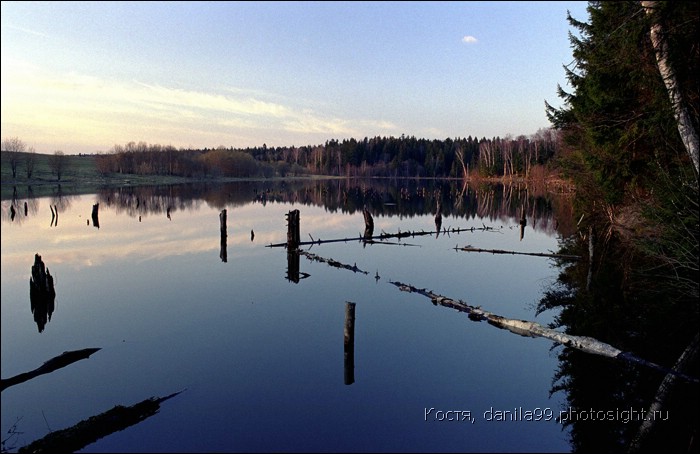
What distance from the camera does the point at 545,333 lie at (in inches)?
523

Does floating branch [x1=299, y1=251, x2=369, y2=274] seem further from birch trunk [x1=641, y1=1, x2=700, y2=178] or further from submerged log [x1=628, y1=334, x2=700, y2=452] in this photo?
birch trunk [x1=641, y1=1, x2=700, y2=178]

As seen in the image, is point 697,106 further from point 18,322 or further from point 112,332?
point 18,322

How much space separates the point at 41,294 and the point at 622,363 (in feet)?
66.6

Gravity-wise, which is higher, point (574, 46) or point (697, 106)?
point (574, 46)

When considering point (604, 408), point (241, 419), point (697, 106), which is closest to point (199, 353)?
point (241, 419)

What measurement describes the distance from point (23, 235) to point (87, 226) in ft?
18.1

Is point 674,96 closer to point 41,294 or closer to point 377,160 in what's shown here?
point 41,294

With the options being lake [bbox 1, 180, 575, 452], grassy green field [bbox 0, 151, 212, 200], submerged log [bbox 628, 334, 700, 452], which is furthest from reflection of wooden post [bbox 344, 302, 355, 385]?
grassy green field [bbox 0, 151, 212, 200]

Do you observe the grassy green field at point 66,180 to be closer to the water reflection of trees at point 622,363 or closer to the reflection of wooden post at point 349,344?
the reflection of wooden post at point 349,344

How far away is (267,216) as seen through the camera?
1987 inches

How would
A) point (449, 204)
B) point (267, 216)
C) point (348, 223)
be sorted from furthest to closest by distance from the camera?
point (449, 204) < point (267, 216) < point (348, 223)

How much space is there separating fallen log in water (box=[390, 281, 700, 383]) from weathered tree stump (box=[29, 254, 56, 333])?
14319 millimetres

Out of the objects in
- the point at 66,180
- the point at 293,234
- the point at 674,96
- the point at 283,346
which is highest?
the point at 674,96

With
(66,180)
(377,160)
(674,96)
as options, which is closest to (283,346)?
(674,96)
